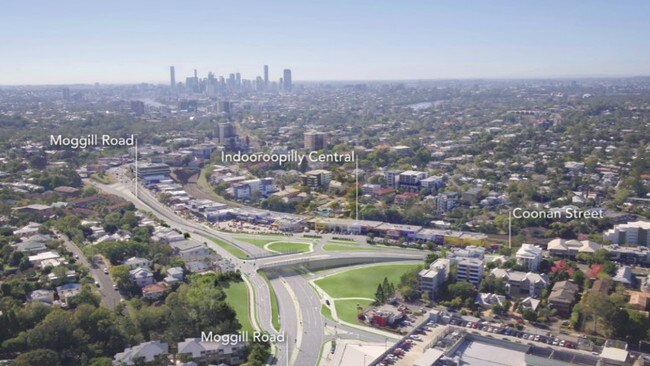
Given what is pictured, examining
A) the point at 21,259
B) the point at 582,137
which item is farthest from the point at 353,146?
the point at 21,259

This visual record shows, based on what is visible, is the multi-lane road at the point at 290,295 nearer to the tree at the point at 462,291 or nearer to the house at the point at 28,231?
the tree at the point at 462,291

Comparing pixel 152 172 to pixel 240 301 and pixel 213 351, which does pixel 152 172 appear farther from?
pixel 213 351

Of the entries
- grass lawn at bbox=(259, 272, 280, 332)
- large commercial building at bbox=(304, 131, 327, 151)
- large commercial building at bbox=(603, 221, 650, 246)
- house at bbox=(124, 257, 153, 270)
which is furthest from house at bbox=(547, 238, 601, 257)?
large commercial building at bbox=(304, 131, 327, 151)

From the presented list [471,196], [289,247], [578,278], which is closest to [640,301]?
[578,278]

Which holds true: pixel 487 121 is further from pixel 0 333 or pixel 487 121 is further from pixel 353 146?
pixel 0 333

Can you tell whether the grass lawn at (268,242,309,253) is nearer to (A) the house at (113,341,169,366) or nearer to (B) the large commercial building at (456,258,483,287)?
(B) the large commercial building at (456,258,483,287)

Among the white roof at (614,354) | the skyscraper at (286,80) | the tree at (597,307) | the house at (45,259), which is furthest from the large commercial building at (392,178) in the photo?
the skyscraper at (286,80)
